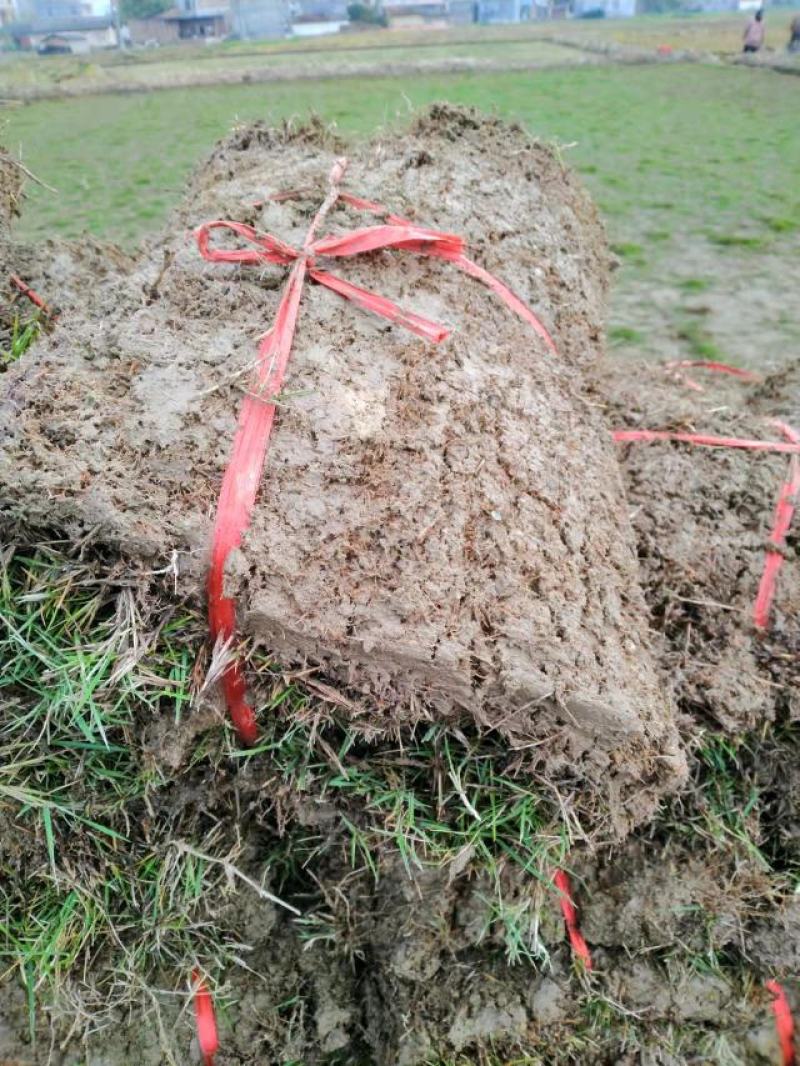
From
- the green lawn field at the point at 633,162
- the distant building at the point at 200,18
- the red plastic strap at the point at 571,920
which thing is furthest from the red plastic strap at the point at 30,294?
the distant building at the point at 200,18

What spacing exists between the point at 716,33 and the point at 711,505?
42.8m

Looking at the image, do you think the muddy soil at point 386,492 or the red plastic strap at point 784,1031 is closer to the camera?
the muddy soil at point 386,492

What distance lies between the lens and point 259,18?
49469mm

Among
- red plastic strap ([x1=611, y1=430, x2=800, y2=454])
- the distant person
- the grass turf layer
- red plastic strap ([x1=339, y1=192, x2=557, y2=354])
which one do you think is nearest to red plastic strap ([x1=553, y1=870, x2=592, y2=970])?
the grass turf layer

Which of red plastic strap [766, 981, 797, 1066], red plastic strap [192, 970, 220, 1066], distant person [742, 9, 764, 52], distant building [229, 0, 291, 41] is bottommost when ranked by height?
red plastic strap [766, 981, 797, 1066]

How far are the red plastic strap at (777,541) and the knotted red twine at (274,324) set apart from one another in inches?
34.2

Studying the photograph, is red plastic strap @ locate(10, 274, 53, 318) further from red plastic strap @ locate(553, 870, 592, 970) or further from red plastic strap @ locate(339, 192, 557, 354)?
red plastic strap @ locate(553, 870, 592, 970)

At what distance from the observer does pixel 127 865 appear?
1807mm

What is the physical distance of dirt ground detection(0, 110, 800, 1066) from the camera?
6.01 ft

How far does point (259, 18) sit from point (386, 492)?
189 ft

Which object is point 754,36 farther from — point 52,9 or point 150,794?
point 52,9

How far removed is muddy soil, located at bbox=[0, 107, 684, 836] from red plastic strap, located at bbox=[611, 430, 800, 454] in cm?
32

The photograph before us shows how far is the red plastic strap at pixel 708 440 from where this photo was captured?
267 centimetres

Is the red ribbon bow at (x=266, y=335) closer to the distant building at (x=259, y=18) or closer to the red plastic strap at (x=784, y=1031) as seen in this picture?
the red plastic strap at (x=784, y=1031)
